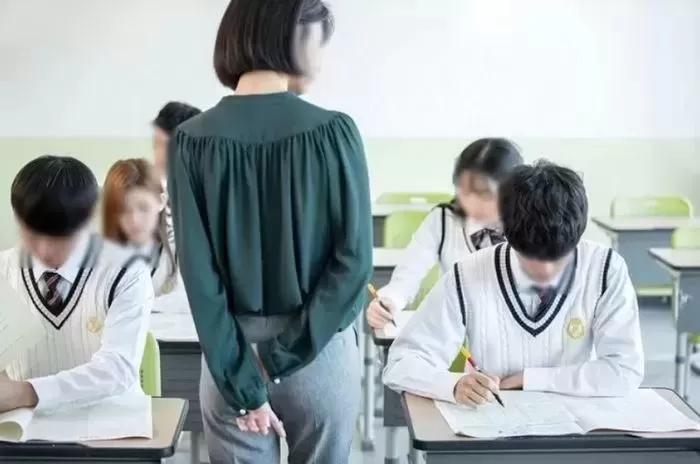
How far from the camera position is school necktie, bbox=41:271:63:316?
178cm

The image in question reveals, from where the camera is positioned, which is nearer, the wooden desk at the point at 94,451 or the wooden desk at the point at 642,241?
the wooden desk at the point at 94,451

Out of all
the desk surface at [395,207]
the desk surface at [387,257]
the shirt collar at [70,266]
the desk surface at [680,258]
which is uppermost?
the shirt collar at [70,266]

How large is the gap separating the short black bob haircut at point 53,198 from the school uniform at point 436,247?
45.0 inches

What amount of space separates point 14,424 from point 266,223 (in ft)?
1.89

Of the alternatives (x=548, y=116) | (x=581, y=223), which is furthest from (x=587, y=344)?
(x=548, y=116)

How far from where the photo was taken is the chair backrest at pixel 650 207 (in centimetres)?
487

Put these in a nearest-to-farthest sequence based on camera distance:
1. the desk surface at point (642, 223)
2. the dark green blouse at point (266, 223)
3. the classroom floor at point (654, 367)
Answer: the dark green blouse at point (266, 223), the classroom floor at point (654, 367), the desk surface at point (642, 223)

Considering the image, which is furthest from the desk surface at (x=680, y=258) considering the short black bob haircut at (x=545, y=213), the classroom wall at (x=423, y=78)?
the classroom wall at (x=423, y=78)

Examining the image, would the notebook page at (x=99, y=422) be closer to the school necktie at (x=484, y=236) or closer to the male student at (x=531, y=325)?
the male student at (x=531, y=325)

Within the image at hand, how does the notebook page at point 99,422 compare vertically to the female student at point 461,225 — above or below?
below

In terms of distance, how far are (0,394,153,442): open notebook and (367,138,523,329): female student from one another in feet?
3.15

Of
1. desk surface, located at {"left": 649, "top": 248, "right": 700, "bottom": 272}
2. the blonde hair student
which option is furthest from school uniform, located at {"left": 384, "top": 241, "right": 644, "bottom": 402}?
desk surface, located at {"left": 649, "top": 248, "right": 700, "bottom": 272}

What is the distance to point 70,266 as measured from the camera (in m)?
1.77

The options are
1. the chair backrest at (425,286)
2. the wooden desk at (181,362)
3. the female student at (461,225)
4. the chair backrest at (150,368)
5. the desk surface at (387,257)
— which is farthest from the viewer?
the desk surface at (387,257)
